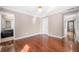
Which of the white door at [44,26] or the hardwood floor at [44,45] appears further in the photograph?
the white door at [44,26]

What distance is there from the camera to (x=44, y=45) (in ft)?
5.29

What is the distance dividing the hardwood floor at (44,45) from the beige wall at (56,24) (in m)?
Answer: 0.13

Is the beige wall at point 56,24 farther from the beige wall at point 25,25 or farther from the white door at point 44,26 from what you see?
the beige wall at point 25,25

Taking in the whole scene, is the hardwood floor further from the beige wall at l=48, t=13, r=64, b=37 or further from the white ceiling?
the white ceiling

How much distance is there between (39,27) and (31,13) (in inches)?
14.0

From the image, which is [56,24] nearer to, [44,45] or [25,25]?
[44,45]

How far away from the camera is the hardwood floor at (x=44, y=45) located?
5.08 ft

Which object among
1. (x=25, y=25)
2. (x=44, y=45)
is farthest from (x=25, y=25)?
(x=44, y=45)

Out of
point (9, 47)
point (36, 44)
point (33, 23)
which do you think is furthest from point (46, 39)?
point (9, 47)

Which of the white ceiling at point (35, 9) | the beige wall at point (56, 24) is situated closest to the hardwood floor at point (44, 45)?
the beige wall at point (56, 24)

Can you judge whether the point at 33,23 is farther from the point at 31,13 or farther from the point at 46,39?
the point at 46,39

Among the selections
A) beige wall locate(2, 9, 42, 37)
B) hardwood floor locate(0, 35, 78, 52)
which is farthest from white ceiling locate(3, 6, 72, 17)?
hardwood floor locate(0, 35, 78, 52)

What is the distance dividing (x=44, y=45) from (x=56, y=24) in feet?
1.70

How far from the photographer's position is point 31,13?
1.65 metres
